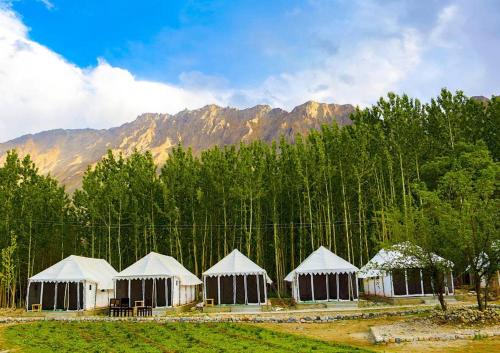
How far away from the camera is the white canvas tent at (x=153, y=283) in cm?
2630

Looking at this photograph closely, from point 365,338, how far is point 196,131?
156 m

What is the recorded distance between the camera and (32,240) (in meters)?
35.0

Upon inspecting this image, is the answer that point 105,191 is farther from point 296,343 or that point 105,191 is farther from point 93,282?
point 296,343

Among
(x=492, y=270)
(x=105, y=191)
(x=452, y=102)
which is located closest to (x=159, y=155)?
(x=105, y=191)

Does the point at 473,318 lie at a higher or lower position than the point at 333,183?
lower

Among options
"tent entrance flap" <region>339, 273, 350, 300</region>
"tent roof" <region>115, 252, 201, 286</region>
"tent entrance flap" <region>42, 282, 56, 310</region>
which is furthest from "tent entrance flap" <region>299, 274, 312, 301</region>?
"tent entrance flap" <region>42, 282, 56, 310</region>

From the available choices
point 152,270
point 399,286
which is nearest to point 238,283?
point 152,270

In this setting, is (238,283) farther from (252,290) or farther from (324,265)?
(324,265)

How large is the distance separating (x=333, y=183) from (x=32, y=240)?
74.3 ft

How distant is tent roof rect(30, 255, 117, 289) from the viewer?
26.2 meters

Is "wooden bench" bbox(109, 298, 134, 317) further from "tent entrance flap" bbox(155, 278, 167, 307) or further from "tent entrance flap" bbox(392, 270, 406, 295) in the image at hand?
"tent entrance flap" bbox(392, 270, 406, 295)

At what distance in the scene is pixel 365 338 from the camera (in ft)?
47.1

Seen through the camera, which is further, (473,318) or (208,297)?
(208,297)

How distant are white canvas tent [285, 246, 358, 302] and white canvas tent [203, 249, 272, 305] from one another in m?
2.08
